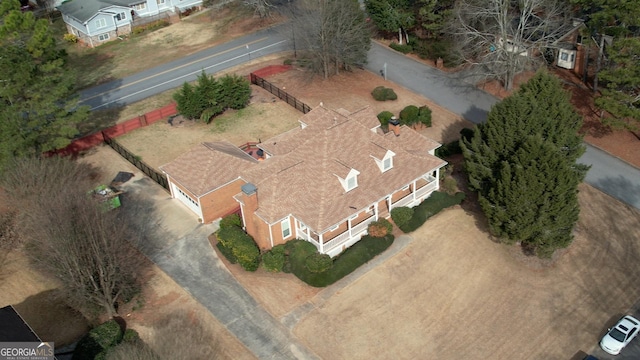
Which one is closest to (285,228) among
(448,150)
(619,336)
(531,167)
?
(531,167)

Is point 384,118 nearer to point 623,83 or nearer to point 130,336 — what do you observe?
point 623,83

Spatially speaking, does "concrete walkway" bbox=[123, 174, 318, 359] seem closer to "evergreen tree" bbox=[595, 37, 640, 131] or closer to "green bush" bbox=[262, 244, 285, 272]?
"green bush" bbox=[262, 244, 285, 272]

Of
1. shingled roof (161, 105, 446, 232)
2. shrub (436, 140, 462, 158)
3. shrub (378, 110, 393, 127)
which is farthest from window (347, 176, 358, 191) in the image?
shrub (378, 110, 393, 127)

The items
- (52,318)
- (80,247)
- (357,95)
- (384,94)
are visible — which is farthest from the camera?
(357,95)

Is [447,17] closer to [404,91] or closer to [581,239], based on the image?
[404,91]

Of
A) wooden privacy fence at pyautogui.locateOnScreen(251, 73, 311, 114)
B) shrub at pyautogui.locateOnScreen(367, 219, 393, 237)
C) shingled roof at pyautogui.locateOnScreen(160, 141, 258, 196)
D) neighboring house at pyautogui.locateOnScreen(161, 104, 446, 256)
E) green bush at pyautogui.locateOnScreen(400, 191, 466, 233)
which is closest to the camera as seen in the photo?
neighboring house at pyautogui.locateOnScreen(161, 104, 446, 256)

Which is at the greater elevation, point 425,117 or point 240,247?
point 425,117

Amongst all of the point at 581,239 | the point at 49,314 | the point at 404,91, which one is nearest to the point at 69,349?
the point at 49,314
